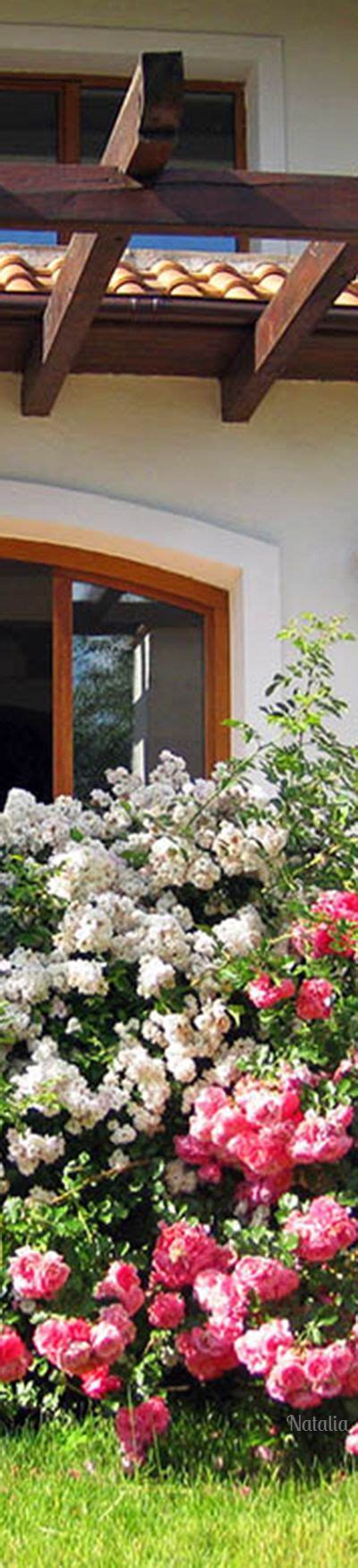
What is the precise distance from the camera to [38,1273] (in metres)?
4.70

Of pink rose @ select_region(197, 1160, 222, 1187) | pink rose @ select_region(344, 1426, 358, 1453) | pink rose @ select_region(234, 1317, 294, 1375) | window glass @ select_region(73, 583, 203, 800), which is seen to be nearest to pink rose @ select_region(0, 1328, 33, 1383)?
pink rose @ select_region(234, 1317, 294, 1375)

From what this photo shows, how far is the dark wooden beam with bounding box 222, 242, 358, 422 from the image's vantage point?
6.71 meters

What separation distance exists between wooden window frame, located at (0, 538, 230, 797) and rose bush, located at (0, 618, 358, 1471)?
212 centimetres

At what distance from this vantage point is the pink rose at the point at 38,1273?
185 inches

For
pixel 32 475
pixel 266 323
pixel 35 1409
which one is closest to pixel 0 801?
Answer: pixel 32 475

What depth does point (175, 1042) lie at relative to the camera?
5.24 metres

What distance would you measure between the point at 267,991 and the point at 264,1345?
957 mm

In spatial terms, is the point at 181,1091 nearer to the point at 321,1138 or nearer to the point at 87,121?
the point at 321,1138

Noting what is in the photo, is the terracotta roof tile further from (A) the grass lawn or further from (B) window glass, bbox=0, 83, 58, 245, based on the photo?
(A) the grass lawn

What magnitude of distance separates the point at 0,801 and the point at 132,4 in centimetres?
393

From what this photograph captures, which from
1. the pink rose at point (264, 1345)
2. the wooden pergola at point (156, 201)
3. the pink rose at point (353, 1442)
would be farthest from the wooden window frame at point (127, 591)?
the pink rose at point (353, 1442)

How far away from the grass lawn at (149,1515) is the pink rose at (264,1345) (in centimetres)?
26

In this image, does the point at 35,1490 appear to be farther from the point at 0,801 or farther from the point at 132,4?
the point at 132,4

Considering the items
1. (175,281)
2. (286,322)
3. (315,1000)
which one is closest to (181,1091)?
(315,1000)
